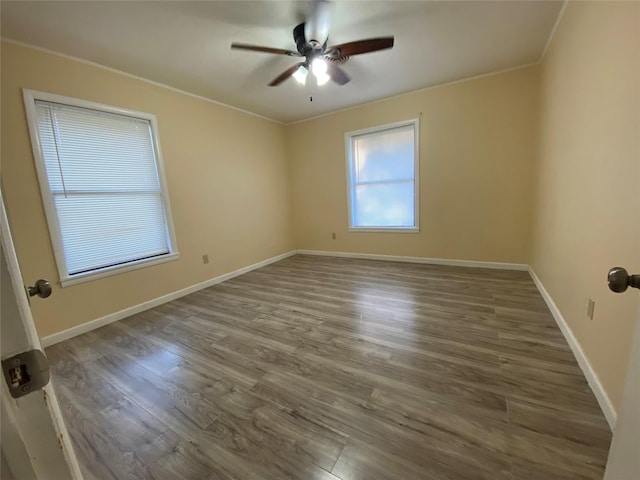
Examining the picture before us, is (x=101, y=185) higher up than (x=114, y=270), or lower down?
higher up

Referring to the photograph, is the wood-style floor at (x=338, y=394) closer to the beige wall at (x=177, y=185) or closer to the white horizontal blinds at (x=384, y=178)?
the beige wall at (x=177, y=185)

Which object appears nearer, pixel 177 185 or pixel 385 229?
pixel 177 185

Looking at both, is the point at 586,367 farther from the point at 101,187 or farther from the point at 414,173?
the point at 101,187

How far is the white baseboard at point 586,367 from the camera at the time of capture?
129 cm

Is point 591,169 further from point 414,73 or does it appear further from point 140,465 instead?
point 140,465

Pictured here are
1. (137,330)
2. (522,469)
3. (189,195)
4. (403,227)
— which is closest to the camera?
(522,469)

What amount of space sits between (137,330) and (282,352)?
5.00 ft

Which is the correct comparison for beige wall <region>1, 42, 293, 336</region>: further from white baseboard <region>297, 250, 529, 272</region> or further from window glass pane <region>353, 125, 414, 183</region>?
window glass pane <region>353, 125, 414, 183</region>

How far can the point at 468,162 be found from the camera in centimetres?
363

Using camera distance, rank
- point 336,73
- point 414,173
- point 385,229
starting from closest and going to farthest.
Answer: point 336,73, point 414,173, point 385,229

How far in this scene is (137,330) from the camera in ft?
8.25

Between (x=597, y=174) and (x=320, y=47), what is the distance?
2.11 meters

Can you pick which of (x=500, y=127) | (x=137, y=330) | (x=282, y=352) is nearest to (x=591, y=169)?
(x=500, y=127)

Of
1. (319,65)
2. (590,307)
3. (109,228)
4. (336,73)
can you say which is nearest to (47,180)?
(109,228)
